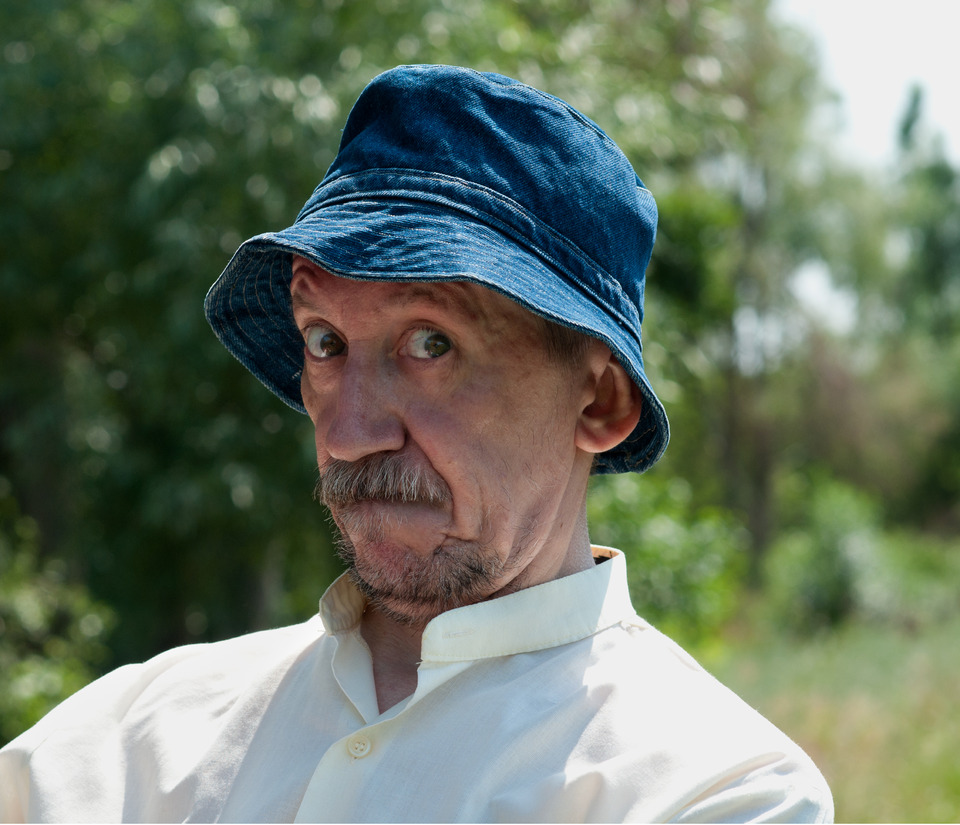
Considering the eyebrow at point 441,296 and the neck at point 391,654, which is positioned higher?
the eyebrow at point 441,296

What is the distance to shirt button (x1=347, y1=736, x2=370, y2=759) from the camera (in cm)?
124

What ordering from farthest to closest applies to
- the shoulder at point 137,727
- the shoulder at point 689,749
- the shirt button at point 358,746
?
the shoulder at point 137,727, the shirt button at point 358,746, the shoulder at point 689,749

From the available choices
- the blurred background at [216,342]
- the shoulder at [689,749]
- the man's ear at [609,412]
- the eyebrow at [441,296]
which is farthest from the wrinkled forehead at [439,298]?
the blurred background at [216,342]

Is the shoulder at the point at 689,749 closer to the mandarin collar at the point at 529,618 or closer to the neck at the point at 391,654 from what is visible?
the mandarin collar at the point at 529,618

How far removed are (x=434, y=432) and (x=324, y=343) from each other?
222 millimetres

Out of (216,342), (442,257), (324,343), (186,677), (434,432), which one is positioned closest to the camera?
(442,257)

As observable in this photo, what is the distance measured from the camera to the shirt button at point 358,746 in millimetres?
1240

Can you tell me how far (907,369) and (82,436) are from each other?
752 inches

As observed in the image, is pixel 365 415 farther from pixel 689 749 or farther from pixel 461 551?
pixel 689 749

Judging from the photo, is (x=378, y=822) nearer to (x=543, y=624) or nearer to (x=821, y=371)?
(x=543, y=624)

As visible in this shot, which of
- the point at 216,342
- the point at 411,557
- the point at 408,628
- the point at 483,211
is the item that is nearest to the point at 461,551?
the point at 411,557

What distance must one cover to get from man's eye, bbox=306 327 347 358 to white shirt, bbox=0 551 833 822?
330mm

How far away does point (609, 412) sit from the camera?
1.44 metres

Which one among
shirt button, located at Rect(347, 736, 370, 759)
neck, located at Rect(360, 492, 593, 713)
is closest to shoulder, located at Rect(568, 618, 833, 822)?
neck, located at Rect(360, 492, 593, 713)
